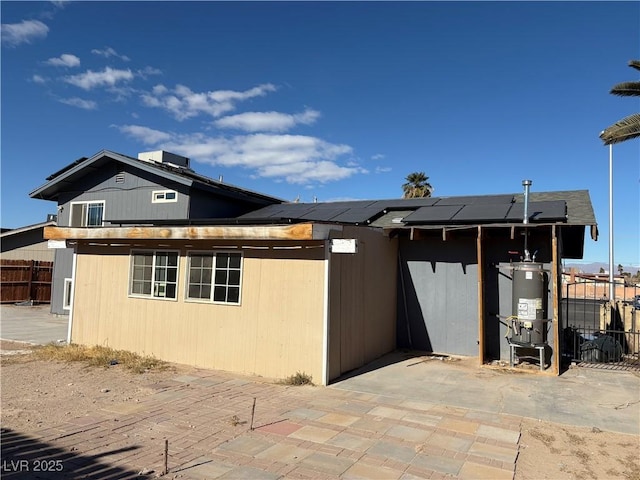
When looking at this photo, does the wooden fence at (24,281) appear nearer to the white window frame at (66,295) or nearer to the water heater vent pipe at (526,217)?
the white window frame at (66,295)

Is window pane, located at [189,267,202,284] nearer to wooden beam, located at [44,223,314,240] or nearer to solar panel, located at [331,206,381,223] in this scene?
wooden beam, located at [44,223,314,240]

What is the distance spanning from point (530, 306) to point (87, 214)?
14226 millimetres

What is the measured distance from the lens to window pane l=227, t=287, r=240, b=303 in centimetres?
793

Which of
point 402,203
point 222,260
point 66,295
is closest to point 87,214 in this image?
point 66,295

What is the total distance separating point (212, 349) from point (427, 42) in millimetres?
9725

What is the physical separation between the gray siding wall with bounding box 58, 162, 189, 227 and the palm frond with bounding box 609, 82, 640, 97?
12.7m

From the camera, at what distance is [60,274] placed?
15297 millimetres

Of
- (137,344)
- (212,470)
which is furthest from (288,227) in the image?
(137,344)

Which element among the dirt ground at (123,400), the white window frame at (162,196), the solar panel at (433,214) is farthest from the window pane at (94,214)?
the solar panel at (433,214)

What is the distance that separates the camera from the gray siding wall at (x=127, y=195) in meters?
13.0

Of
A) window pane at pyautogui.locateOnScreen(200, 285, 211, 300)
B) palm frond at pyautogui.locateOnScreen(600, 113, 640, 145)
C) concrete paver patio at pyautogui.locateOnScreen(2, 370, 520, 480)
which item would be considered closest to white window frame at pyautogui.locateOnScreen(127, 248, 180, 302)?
window pane at pyautogui.locateOnScreen(200, 285, 211, 300)

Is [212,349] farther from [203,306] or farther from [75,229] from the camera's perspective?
[75,229]

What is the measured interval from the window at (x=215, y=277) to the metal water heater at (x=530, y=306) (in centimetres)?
558

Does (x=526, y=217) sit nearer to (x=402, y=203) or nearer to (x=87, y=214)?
(x=402, y=203)
